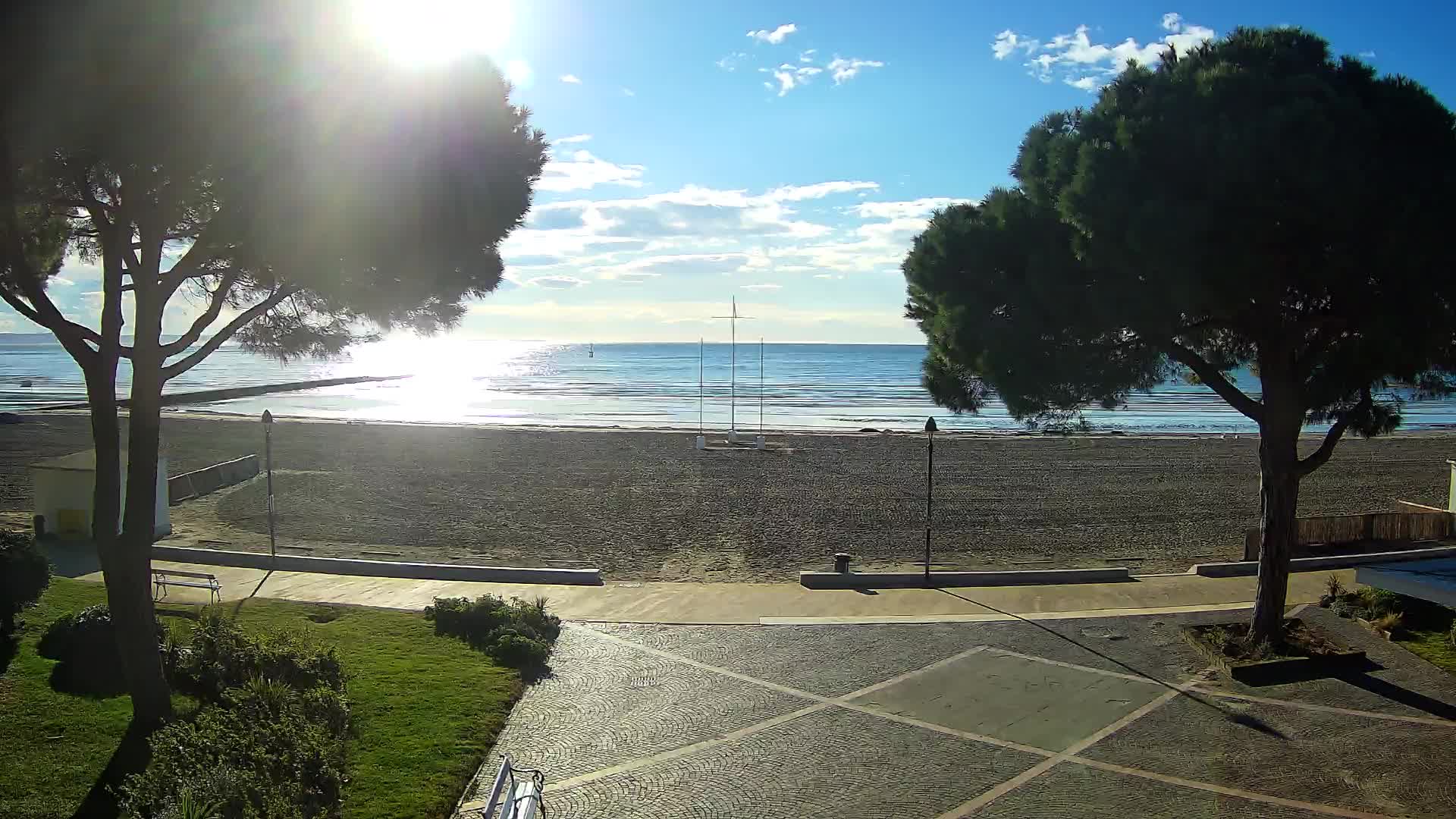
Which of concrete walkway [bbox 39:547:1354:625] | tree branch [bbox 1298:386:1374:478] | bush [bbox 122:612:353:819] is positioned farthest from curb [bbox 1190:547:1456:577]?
bush [bbox 122:612:353:819]

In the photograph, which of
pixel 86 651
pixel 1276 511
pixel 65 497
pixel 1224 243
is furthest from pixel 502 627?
pixel 65 497

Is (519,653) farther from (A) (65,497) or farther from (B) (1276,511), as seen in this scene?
(A) (65,497)

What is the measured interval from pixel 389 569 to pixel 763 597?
6021 millimetres

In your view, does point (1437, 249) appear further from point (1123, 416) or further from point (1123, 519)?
point (1123, 416)

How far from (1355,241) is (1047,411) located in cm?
344

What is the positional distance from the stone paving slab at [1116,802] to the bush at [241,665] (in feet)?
20.0

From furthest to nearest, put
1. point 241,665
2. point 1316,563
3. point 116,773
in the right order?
point 1316,563 → point 241,665 → point 116,773

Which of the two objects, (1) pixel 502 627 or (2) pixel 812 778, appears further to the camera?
(1) pixel 502 627

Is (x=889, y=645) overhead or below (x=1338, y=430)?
below

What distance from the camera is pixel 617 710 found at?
9750 millimetres

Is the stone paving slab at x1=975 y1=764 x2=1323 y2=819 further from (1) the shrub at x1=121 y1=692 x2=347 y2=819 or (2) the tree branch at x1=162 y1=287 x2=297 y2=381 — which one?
(2) the tree branch at x1=162 y1=287 x2=297 y2=381

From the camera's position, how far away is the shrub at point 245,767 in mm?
6172

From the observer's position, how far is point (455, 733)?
8711 millimetres

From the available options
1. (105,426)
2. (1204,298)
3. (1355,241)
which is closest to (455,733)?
(105,426)
